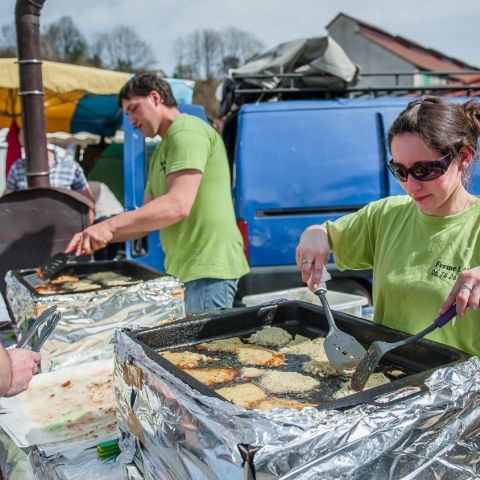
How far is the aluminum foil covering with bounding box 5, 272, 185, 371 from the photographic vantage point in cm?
236

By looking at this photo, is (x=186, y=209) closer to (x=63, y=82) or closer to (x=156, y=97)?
(x=156, y=97)

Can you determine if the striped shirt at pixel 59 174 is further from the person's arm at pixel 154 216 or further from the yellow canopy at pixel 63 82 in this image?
the person's arm at pixel 154 216

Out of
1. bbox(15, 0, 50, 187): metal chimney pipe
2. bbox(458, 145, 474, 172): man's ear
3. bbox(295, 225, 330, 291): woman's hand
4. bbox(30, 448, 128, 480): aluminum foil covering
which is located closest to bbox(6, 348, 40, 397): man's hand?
bbox(30, 448, 128, 480): aluminum foil covering

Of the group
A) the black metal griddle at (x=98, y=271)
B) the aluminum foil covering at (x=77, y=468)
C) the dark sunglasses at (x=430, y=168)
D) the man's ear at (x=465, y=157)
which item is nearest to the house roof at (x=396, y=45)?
the black metal griddle at (x=98, y=271)

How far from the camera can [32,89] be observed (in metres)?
3.77

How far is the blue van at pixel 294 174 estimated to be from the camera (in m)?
4.20

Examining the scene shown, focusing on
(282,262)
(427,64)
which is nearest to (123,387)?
(282,262)

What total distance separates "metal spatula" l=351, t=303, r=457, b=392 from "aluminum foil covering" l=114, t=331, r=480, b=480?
0.12 meters

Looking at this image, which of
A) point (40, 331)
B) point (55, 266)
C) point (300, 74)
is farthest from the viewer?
point (300, 74)

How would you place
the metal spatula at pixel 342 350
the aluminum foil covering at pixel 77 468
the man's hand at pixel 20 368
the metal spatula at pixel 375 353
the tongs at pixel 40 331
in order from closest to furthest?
1. the metal spatula at pixel 375 353
2. the metal spatula at pixel 342 350
3. the aluminum foil covering at pixel 77 468
4. the man's hand at pixel 20 368
5. the tongs at pixel 40 331

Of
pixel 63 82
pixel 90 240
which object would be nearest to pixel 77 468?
pixel 90 240

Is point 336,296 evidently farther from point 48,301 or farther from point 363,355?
point 363,355

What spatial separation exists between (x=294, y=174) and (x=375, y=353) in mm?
3059

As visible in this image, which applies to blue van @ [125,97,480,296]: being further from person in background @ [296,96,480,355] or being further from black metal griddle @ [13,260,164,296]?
person in background @ [296,96,480,355]
